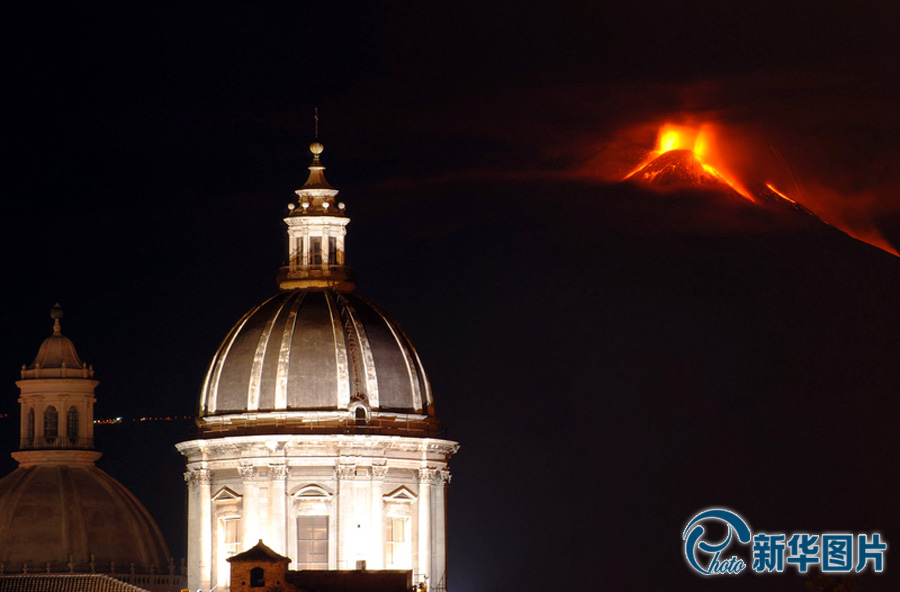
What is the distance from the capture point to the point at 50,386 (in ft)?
611

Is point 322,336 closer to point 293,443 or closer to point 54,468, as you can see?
point 293,443

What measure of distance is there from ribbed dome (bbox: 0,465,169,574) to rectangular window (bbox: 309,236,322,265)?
16977mm

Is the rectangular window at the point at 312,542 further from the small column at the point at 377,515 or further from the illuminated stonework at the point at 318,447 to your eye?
the small column at the point at 377,515

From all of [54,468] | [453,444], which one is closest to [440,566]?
[453,444]

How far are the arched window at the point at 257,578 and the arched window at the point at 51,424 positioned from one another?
28.1 meters

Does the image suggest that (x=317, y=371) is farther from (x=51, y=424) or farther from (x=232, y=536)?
(x=51, y=424)

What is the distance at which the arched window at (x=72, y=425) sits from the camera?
186375 mm

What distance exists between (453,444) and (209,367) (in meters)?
10.2

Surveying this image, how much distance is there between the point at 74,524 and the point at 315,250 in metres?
17.8

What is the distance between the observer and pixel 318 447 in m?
167

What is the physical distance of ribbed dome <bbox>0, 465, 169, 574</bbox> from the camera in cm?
17950

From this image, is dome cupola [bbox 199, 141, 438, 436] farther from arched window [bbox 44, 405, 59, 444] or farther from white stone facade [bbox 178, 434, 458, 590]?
arched window [bbox 44, 405, 59, 444]

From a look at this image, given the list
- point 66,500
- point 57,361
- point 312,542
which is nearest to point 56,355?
point 57,361

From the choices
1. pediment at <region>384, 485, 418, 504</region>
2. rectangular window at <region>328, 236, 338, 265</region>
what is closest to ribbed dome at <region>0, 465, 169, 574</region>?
pediment at <region>384, 485, 418, 504</region>
